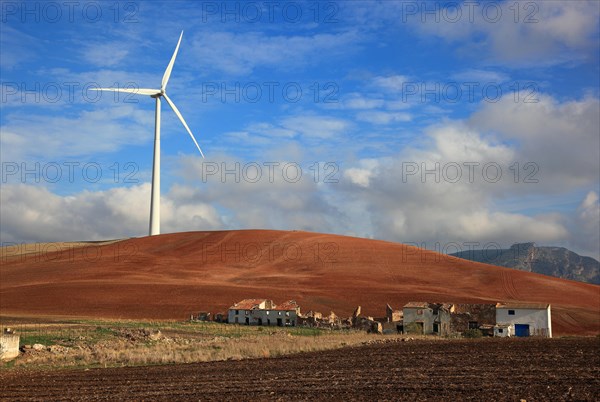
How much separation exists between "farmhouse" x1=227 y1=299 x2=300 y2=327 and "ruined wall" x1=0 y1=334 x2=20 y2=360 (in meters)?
36.2

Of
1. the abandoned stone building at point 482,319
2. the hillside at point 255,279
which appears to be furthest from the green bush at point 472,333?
the hillside at point 255,279

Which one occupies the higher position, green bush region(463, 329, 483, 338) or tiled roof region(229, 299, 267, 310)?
tiled roof region(229, 299, 267, 310)

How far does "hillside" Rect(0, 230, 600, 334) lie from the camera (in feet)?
258

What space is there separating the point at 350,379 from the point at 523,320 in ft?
132

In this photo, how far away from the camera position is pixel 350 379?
84.3ft

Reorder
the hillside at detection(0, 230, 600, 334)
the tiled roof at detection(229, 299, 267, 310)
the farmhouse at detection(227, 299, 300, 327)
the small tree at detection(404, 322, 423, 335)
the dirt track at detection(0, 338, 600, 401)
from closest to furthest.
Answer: the dirt track at detection(0, 338, 600, 401)
the small tree at detection(404, 322, 423, 335)
the farmhouse at detection(227, 299, 300, 327)
the tiled roof at detection(229, 299, 267, 310)
the hillside at detection(0, 230, 600, 334)

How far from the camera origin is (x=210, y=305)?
260 feet

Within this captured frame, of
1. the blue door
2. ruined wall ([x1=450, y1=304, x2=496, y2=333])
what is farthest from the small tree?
the blue door

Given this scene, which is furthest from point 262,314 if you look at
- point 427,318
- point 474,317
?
point 474,317

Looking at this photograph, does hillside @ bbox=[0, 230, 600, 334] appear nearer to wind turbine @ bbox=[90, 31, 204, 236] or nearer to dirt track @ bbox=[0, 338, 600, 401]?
wind turbine @ bbox=[90, 31, 204, 236]

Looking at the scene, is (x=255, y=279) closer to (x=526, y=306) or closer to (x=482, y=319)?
(x=482, y=319)

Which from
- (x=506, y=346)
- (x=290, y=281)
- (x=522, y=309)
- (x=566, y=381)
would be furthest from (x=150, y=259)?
(x=566, y=381)

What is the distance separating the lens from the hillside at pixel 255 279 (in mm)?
78688

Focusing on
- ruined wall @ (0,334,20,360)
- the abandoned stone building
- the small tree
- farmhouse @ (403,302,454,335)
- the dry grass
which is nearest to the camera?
the dry grass
